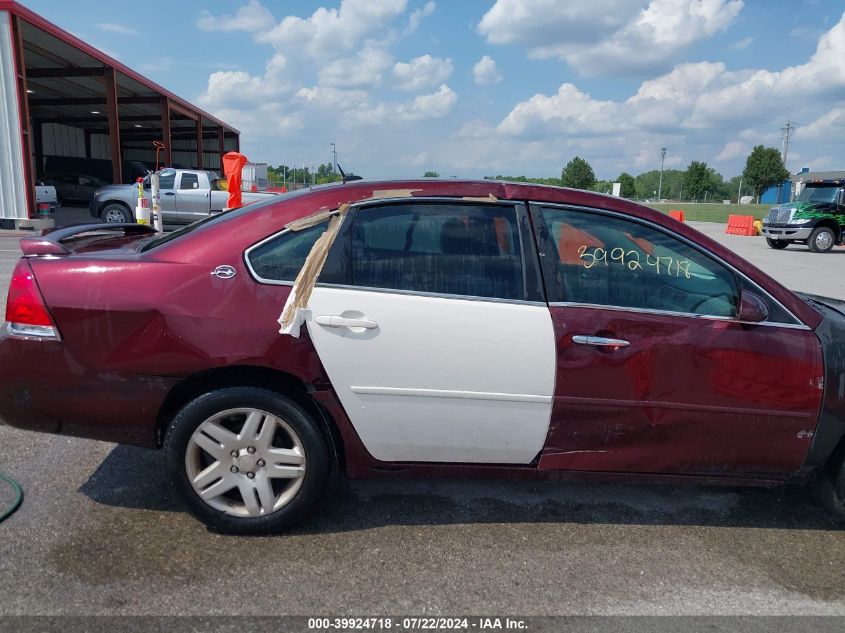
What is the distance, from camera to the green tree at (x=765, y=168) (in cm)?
7112

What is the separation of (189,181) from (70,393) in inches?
699

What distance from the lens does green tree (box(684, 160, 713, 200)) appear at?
84.4 metres

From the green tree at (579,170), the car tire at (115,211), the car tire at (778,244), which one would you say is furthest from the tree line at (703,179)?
the car tire at (115,211)

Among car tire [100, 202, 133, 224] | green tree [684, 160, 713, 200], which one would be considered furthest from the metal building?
green tree [684, 160, 713, 200]

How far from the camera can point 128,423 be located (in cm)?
288

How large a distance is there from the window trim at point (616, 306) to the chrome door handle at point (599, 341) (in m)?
0.14

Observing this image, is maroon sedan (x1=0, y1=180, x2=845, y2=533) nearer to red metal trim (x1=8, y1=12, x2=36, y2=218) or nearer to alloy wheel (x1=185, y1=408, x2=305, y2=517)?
alloy wheel (x1=185, y1=408, x2=305, y2=517)

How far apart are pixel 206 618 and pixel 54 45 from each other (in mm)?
21569

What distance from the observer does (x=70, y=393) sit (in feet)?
9.37

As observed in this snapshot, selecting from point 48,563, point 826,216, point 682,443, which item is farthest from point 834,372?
point 826,216

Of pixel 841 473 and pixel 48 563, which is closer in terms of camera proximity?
pixel 48 563

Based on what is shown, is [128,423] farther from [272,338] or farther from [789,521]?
[789,521]

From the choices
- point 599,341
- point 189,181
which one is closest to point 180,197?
point 189,181

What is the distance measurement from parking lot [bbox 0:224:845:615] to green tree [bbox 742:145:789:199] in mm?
78852
